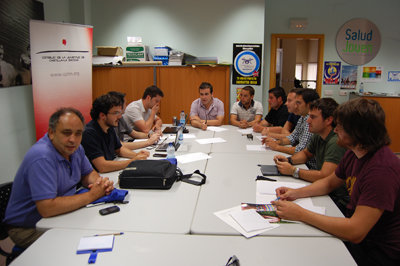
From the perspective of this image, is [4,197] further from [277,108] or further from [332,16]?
[332,16]

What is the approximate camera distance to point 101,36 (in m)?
5.68

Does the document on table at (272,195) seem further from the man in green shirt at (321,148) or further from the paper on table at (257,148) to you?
the paper on table at (257,148)

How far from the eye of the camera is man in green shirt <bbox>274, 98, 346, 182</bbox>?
84.4 inches

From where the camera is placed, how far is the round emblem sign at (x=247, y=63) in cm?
538

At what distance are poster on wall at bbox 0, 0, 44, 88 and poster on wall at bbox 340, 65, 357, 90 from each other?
5743 mm

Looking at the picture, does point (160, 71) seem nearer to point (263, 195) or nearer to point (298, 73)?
point (263, 195)

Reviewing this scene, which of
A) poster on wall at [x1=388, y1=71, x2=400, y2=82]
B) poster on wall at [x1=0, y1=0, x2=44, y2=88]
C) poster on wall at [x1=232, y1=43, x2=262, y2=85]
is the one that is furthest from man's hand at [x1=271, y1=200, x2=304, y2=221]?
poster on wall at [x1=388, y1=71, x2=400, y2=82]

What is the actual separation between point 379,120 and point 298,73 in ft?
35.1

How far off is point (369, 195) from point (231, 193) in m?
0.84

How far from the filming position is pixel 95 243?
141 centimetres

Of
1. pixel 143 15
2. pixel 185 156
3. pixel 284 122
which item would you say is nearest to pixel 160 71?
pixel 143 15

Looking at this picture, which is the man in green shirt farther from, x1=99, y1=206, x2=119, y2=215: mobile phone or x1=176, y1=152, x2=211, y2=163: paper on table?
x1=99, y1=206, x2=119, y2=215: mobile phone

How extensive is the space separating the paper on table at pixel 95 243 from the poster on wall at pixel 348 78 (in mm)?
6232

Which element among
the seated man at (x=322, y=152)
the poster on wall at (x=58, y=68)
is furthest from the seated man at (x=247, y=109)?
the poster on wall at (x=58, y=68)
